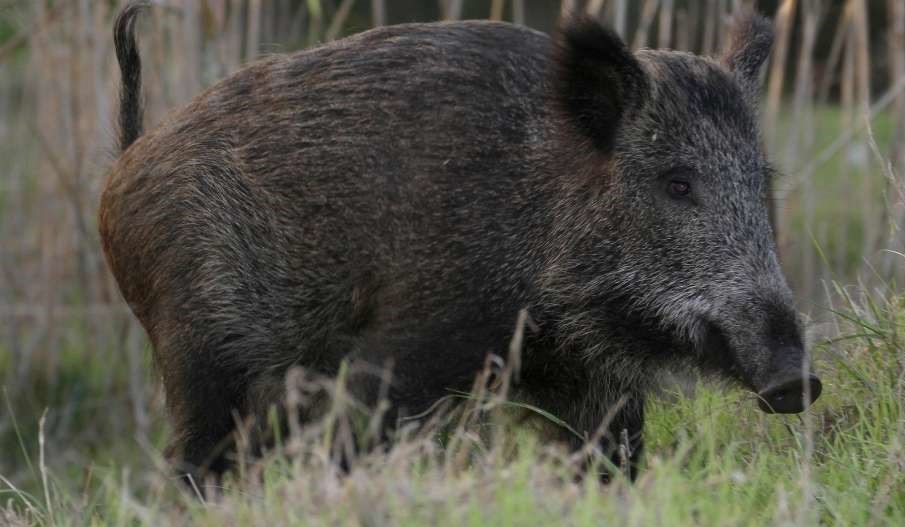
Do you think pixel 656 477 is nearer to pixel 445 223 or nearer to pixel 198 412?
pixel 445 223

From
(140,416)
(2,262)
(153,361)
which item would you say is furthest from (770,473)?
(2,262)

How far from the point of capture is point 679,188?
3.94m

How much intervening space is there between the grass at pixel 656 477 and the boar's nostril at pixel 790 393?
0.10 m

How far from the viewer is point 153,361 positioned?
4.48 m

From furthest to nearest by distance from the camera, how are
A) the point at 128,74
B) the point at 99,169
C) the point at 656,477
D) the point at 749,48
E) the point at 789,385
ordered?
the point at 99,169 → the point at 128,74 → the point at 749,48 → the point at 789,385 → the point at 656,477

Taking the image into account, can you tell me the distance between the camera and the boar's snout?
342cm

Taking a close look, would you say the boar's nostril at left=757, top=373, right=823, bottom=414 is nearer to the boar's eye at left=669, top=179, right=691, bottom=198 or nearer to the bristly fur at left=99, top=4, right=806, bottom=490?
the bristly fur at left=99, top=4, right=806, bottom=490

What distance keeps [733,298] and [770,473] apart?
19.8 inches

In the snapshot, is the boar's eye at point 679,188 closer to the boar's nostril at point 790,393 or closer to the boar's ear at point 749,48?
the boar's ear at point 749,48

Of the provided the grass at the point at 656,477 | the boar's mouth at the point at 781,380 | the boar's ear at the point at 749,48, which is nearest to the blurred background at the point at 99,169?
the boar's ear at the point at 749,48

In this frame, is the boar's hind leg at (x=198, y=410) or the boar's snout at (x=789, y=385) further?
the boar's hind leg at (x=198, y=410)

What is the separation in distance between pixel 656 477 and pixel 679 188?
132 centimetres

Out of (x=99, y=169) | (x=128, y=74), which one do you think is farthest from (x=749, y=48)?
(x=99, y=169)

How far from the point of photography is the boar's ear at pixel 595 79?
3965mm
